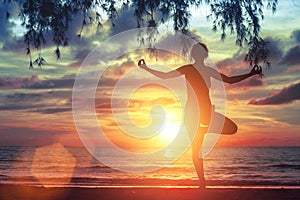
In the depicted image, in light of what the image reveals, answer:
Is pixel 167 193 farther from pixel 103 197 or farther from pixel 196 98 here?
pixel 196 98

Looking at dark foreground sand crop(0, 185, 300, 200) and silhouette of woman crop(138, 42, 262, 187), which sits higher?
silhouette of woman crop(138, 42, 262, 187)

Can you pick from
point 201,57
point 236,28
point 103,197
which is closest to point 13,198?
point 103,197

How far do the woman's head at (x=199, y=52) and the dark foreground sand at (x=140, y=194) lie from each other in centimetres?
217

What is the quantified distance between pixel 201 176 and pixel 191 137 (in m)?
0.82

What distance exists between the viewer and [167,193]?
8.47 metres

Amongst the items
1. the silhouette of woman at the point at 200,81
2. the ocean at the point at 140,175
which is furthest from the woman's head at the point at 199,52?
the ocean at the point at 140,175

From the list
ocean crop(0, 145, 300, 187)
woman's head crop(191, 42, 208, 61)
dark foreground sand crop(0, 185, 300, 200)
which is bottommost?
ocean crop(0, 145, 300, 187)

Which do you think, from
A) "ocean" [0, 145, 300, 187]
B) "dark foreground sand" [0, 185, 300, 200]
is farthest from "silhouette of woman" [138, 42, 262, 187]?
"ocean" [0, 145, 300, 187]

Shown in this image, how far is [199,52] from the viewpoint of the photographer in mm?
8023

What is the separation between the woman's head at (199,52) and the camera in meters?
7.95

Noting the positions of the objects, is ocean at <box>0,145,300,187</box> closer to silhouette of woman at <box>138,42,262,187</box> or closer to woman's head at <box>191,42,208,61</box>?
silhouette of woman at <box>138,42,262,187</box>

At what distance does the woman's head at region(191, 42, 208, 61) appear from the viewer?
313 inches

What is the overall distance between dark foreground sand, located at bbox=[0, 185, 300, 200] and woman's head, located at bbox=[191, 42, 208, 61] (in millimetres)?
2172

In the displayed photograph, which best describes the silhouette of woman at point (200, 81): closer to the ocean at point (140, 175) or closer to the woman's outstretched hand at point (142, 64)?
the woman's outstretched hand at point (142, 64)
